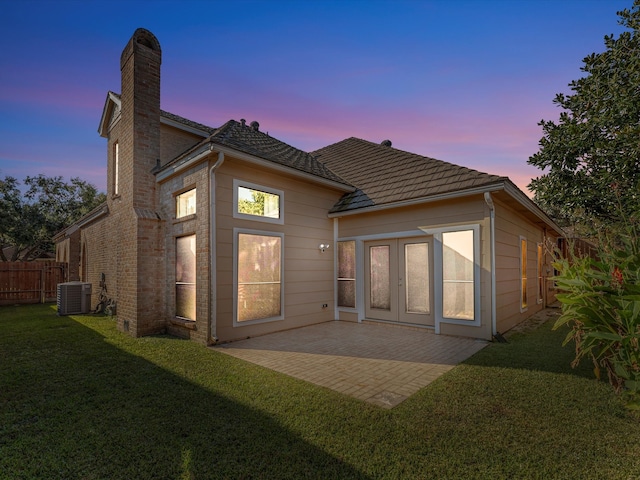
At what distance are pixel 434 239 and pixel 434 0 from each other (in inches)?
196

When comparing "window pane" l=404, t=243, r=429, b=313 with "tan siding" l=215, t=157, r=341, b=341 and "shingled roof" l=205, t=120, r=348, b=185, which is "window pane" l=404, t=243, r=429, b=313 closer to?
"tan siding" l=215, t=157, r=341, b=341

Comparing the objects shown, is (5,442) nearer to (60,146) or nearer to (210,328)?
(210,328)

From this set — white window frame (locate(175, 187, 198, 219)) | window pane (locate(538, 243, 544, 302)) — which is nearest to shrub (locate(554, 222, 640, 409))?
white window frame (locate(175, 187, 198, 219))

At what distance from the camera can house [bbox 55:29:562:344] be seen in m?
6.13

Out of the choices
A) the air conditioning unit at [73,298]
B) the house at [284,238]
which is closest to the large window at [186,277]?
the house at [284,238]

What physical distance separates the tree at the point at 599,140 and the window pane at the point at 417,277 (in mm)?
3028

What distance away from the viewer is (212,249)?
233 inches

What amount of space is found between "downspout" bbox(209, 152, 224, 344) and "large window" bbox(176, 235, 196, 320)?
0.77 m

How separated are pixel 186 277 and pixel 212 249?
52.3 inches

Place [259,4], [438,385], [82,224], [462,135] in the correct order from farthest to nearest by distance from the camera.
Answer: [82,224] → [462,135] → [259,4] → [438,385]

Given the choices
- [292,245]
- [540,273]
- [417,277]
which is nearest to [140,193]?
[292,245]

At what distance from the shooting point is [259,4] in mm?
6773

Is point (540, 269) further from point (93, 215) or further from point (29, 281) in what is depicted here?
point (29, 281)

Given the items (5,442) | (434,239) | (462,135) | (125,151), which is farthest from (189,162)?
(462,135)
